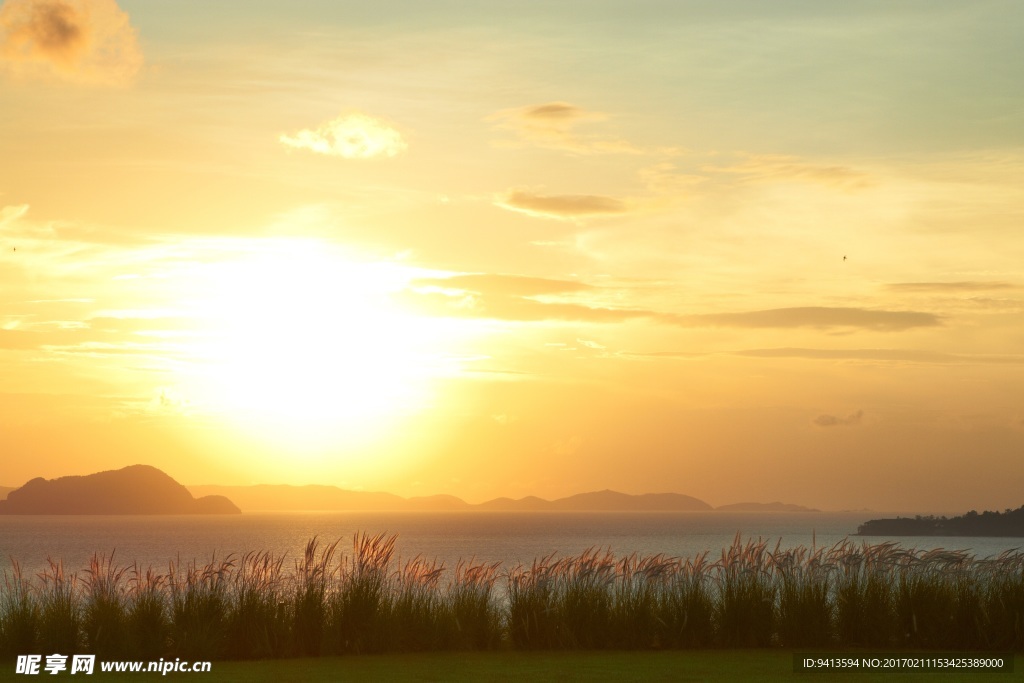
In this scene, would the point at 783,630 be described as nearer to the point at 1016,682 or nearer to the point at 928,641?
the point at 928,641

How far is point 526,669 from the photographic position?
13.0 meters

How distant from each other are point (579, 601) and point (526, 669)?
7.32 ft

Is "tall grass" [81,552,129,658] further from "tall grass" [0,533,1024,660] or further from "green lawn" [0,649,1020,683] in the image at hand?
"green lawn" [0,649,1020,683]

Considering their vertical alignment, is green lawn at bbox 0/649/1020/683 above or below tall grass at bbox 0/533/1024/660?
below

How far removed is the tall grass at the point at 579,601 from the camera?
14133mm

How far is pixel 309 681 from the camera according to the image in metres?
12.1

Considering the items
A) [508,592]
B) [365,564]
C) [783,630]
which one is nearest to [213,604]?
[365,564]

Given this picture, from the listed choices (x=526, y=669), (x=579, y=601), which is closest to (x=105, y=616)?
(x=526, y=669)

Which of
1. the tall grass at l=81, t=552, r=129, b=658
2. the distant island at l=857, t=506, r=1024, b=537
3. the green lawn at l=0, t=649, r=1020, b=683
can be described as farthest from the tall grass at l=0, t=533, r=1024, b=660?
the distant island at l=857, t=506, r=1024, b=537

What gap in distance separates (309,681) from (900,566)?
8.31 meters

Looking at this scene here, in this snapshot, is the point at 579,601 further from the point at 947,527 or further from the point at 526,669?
the point at 947,527

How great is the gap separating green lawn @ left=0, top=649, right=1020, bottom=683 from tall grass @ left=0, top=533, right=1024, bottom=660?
0.56m

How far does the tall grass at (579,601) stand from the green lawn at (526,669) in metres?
0.56

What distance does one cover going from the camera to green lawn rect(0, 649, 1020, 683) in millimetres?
12344
